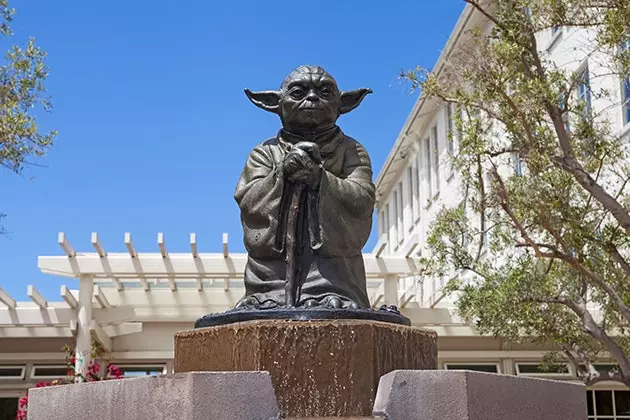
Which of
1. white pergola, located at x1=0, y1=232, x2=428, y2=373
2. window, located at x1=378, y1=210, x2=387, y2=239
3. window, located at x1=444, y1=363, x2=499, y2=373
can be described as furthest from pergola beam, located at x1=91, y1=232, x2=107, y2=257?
window, located at x1=378, y1=210, x2=387, y2=239

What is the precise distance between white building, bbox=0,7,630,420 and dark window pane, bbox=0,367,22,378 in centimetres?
2

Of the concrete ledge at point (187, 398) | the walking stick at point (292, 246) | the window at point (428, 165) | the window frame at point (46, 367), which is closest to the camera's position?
the concrete ledge at point (187, 398)

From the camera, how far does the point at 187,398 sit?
15.6ft

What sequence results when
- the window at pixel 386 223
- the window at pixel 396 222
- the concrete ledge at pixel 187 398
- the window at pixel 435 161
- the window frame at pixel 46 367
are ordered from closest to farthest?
the concrete ledge at pixel 187 398 → the window frame at pixel 46 367 → the window at pixel 435 161 → the window at pixel 396 222 → the window at pixel 386 223

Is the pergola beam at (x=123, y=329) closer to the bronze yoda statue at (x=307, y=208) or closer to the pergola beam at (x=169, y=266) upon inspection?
the pergola beam at (x=169, y=266)

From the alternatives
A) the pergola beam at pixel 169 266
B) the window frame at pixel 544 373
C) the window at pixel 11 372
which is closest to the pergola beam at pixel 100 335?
the pergola beam at pixel 169 266

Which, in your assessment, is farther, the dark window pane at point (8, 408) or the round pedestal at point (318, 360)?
the dark window pane at point (8, 408)

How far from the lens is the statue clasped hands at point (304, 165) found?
636 centimetres

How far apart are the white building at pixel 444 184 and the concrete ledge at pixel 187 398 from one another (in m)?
8.84

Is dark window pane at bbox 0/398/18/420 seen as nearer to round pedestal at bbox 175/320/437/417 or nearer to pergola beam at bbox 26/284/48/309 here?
pergola beam at bbox 26/284/48/309

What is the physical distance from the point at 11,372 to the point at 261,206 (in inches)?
698

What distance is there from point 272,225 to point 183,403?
1.94 m

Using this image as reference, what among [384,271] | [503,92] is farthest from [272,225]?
[384,271]

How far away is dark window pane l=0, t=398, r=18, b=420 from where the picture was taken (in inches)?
869
